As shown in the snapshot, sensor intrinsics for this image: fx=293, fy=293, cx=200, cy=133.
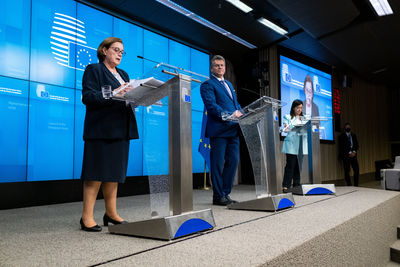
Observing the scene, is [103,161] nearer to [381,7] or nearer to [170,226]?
[170,226]

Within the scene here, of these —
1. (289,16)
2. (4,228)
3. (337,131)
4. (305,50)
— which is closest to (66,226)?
(4,228)

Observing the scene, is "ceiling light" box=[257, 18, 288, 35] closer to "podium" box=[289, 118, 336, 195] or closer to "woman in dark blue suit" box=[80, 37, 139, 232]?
"podium" box=[289, 118, 336, 195]

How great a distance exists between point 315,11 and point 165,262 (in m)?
4.57

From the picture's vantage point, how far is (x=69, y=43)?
12.5ft

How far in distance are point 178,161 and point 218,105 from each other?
120cm

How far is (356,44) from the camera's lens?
235 inches

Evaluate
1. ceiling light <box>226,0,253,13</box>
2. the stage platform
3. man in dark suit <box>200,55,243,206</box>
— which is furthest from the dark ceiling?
the stage platform

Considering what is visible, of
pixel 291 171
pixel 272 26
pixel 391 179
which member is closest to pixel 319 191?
pixel 291 171

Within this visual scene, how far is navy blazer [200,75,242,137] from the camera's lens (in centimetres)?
263

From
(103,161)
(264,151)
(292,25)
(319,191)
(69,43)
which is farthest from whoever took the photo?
(292,25)

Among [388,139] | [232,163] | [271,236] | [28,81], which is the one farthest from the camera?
[388,139]

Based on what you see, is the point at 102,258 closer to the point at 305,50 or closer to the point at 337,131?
the point at 305,50

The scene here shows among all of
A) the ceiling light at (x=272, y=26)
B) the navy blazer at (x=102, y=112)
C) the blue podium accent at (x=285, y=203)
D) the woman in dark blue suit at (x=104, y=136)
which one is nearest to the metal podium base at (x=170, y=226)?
the woman in dark blue suit at (x=104, y=136)

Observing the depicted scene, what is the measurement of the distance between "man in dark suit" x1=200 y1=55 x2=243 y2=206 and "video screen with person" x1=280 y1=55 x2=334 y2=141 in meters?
3.39
